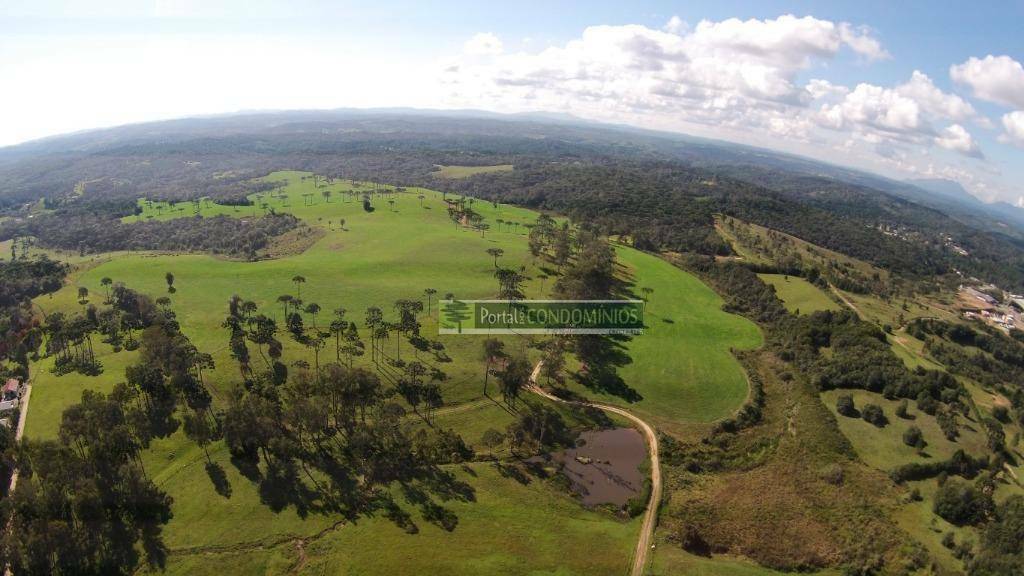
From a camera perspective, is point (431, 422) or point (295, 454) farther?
point (431, 422)

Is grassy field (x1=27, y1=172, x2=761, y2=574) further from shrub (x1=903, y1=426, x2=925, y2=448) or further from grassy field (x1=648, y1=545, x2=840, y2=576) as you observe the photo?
shrub (x1=903, y1=426, x2=925, y2=448)

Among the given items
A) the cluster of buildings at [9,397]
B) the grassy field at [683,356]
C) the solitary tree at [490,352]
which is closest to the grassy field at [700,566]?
the grassy field at [683,356]

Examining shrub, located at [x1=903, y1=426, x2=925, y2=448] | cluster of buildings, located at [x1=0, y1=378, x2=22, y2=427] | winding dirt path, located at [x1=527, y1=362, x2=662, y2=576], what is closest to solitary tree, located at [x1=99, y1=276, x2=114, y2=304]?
cluster of buildings, located at [x1=0, y1=378, x2=22, y2=427]

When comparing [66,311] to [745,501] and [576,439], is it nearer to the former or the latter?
[576,439]

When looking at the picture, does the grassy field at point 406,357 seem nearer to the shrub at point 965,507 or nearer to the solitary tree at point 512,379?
the solitary tree at point 512,379

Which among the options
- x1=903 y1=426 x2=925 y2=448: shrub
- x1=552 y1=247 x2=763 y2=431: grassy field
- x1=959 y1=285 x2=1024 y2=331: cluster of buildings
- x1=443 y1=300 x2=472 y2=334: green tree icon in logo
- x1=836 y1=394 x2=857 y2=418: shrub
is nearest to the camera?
x1=903 y1=426 x2=925 y2=448: shrub

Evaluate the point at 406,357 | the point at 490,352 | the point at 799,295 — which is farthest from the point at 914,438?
the point at 406,357

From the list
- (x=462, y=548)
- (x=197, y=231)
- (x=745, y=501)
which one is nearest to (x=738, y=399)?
(x=745, y=501)
